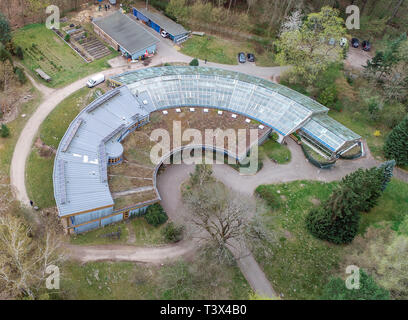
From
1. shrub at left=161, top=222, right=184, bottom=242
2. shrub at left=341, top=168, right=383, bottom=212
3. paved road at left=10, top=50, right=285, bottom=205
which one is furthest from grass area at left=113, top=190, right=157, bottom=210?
shrub at left=341, top=168, right=383, bottom=212

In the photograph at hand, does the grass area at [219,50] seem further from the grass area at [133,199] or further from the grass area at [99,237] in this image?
the grass area at [99,237]

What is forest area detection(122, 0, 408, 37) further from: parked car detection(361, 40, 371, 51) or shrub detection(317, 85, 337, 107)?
shrub detection(317, 85, 337, 107)

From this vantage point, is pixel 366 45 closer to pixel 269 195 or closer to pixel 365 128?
pixel 365 128

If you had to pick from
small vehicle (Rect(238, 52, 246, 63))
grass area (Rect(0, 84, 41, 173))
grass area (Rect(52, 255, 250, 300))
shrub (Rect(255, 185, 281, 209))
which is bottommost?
grass area (Rect(52, 255, 250, 300))

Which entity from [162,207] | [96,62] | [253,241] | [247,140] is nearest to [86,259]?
[162,207]

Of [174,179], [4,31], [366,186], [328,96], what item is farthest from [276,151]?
[4,31]
